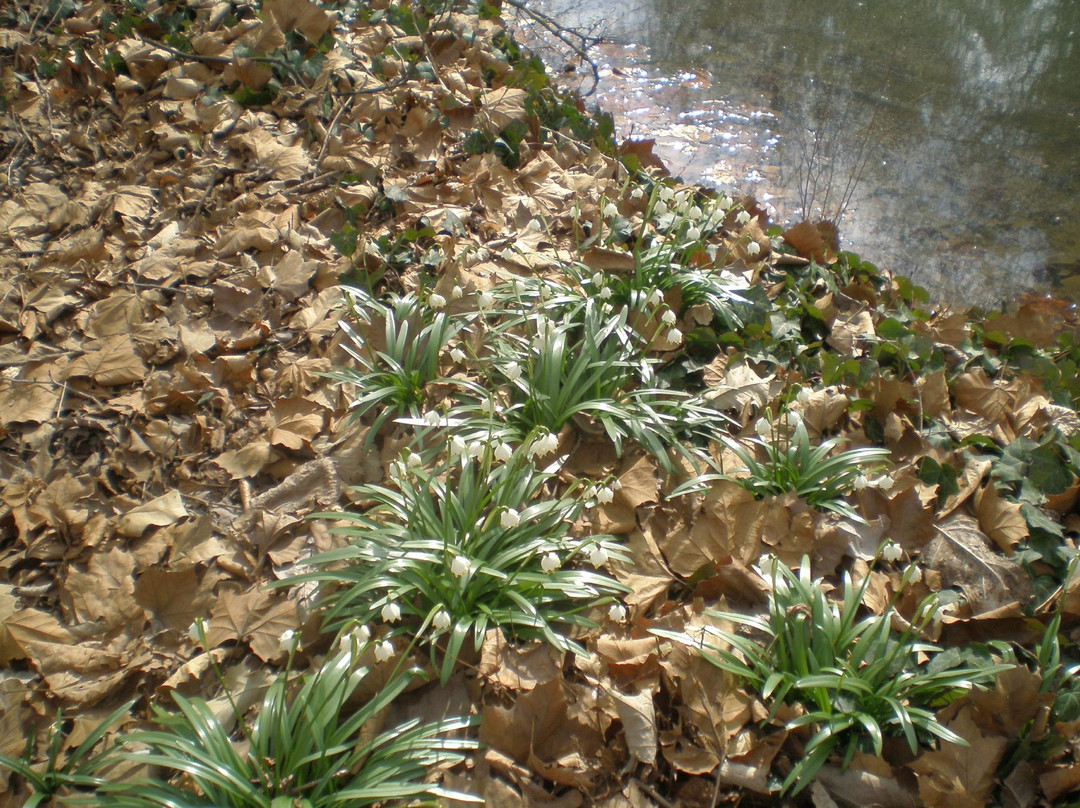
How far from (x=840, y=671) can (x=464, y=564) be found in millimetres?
1016

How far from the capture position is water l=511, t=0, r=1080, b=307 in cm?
479

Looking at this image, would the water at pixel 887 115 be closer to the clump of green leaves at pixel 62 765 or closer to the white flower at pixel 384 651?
the white flower at pixel 384 651

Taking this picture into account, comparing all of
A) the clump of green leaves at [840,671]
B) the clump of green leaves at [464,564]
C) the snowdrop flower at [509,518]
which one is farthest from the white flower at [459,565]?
the clump of green leaves at [840,671]

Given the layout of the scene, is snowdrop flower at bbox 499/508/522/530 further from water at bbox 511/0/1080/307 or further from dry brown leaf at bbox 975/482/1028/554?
water at bbox 511/0/1080/307

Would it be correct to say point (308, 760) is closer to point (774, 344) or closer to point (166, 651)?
point (166, 651)

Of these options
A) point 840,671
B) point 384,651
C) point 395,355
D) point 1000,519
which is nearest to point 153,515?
point 395,355

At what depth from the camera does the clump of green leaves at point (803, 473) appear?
2.51 m

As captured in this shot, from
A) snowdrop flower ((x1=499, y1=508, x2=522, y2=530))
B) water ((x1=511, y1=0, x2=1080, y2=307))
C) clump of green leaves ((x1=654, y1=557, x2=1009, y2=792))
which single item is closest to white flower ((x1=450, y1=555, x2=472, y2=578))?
snowdrop flower ((x1=499, y1=508, x2=522, y2=530))

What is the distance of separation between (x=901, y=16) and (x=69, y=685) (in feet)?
26.3

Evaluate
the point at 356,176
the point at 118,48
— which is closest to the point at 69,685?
the point at 356,176

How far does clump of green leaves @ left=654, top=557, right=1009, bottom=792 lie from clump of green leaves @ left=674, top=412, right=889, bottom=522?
0.39m

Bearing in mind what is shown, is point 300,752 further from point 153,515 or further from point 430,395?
point 430,395

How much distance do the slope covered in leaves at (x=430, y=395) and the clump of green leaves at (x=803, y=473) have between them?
0.20 ft

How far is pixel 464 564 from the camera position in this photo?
2012mm
